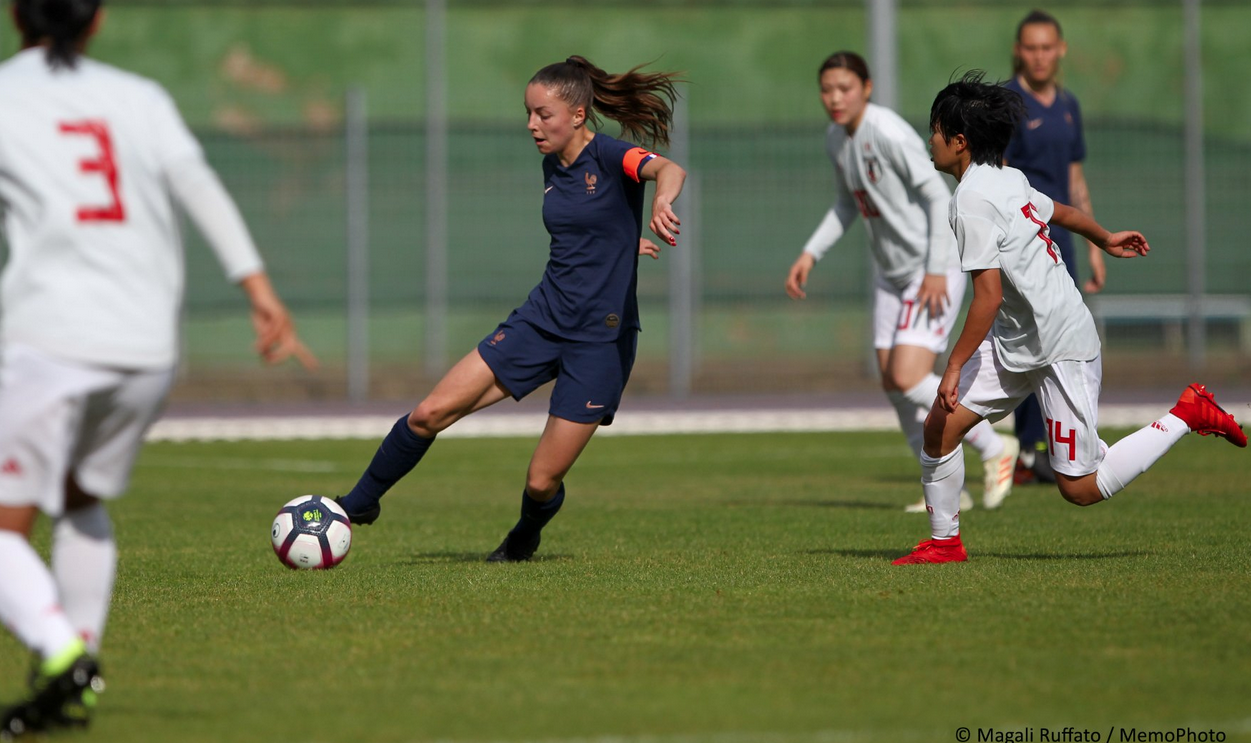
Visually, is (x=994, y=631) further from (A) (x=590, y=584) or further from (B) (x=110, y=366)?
(B) (x=110, y=366)

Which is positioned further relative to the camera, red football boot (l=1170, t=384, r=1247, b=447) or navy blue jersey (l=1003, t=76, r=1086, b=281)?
navy blue jersey (l=1003, t=76, r=1086, b=281)

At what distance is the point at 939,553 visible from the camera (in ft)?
23.6

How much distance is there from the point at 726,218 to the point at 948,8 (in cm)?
490

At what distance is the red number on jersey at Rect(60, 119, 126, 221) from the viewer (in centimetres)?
428

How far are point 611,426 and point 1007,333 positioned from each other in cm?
1061

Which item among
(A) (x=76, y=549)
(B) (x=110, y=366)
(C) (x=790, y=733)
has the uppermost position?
(B) (x=110, y=366)

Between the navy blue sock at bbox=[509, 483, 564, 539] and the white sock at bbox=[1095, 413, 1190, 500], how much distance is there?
85.2 inches

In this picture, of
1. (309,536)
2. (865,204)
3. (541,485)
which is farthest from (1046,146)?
(309,536)

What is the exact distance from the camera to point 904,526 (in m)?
8.81

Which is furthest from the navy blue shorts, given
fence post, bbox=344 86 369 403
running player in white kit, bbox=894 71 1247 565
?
fence post, bbox=344 86 369 403

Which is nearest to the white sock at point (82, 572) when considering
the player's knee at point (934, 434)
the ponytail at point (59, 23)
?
the ponytail at point (59, 23)

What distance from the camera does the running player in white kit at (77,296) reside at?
13.7 ft

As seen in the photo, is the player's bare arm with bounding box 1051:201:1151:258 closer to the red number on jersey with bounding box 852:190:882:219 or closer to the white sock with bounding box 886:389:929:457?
the red number on jersey with bounding box 852:190:882:219

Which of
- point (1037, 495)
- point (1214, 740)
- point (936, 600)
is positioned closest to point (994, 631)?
point (936, 600)
